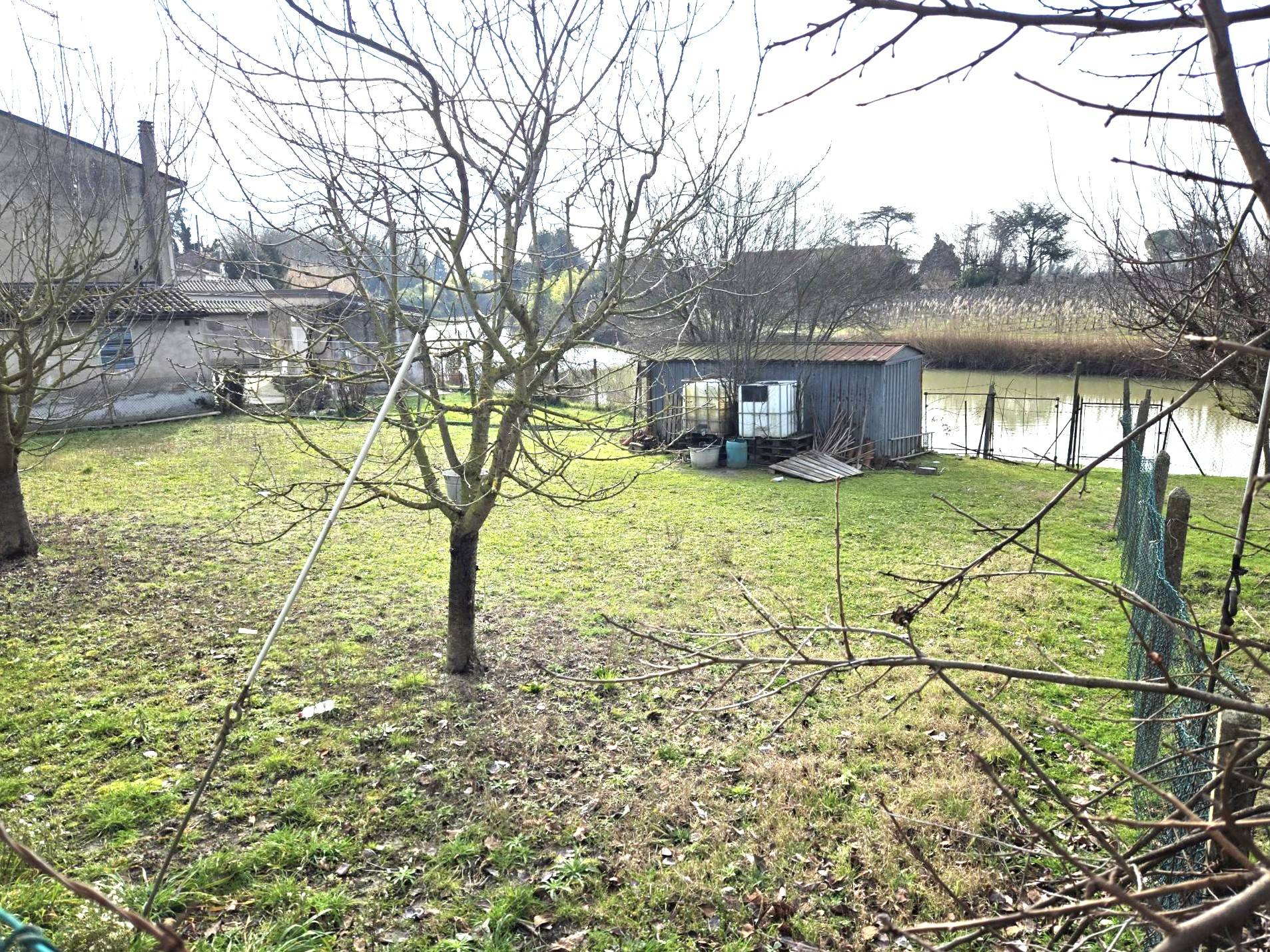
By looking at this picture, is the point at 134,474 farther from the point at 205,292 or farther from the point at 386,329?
the point at 205,292

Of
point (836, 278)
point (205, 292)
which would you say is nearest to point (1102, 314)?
point (836, 278)

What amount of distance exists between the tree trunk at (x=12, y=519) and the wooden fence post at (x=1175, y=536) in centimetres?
936

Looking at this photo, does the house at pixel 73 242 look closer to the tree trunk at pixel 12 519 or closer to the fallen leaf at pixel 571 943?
the tree trunk at pixel 12 519

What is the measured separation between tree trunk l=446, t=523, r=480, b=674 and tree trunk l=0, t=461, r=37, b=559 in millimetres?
5070

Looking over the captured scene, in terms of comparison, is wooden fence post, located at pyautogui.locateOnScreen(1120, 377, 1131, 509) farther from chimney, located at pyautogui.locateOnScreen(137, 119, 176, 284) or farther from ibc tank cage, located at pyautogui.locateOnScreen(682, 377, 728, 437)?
chimney, located at pyautogui.locateOnScreen(137, 119, 176, 284)

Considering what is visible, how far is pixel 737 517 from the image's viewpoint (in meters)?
11.7

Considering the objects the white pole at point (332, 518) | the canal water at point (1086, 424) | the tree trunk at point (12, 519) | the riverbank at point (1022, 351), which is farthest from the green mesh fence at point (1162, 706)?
the riverbank at point (1022, 351)

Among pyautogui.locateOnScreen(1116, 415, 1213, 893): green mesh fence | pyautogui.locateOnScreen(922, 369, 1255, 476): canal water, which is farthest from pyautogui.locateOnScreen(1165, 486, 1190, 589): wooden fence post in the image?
pyautogui.locateOnScreen(922, 369, 1255, 476): canal water

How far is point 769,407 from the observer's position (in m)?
16.4

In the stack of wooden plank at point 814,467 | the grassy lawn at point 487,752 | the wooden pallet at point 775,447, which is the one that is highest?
the wooden pallet at point 775,447

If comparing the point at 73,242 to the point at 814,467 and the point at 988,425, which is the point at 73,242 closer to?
the point at 814,467

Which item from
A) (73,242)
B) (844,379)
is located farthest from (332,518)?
(844,379)

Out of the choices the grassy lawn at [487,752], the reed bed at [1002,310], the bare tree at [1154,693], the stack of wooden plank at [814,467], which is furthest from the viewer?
the reed bed at [1002,310]

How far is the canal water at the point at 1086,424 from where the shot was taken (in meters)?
17.4
